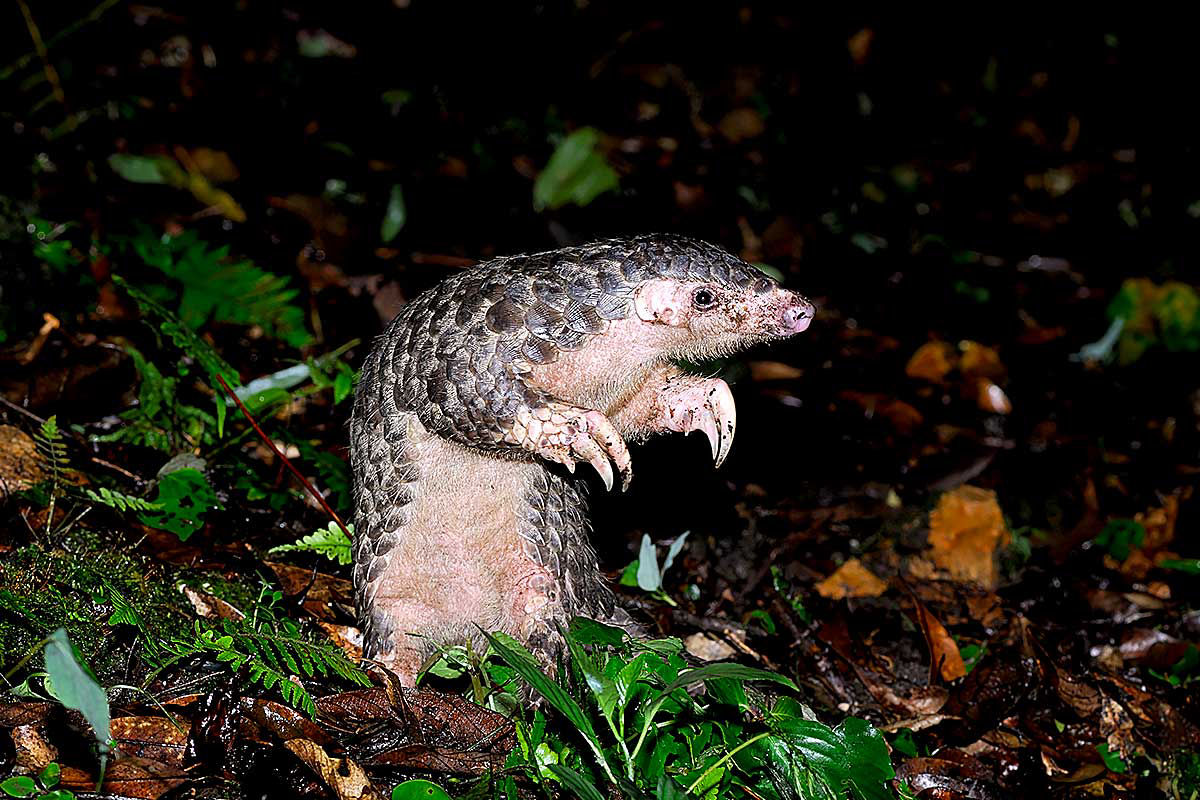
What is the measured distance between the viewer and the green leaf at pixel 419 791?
9.39 feet

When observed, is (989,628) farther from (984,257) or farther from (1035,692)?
(984,257)

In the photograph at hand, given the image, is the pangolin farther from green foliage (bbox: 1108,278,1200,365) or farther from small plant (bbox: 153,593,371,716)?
green foliage (bbox: 1108,278,1200,365)

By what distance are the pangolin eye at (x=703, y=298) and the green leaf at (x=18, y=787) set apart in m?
2.31

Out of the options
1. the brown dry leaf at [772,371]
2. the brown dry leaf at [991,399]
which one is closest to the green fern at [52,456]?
the brown dry leaf at [772,371]

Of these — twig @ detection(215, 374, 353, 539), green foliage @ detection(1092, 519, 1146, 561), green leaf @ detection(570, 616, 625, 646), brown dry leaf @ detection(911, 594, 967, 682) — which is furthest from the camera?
green foliage @ detection(1092, 519, 1146, 561)

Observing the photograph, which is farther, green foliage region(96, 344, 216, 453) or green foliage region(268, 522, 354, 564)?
green foliage region(96, 344, 216, 453)

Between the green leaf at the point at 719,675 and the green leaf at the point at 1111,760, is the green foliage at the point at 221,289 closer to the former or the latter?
the green leaf at the point at 719,675

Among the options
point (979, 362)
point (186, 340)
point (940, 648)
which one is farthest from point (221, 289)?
point (979, 362)

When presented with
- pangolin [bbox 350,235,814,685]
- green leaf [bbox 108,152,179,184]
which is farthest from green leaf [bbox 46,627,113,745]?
green leaf [bbox 108,152,179,184]

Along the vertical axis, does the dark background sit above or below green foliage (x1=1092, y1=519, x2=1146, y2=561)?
above

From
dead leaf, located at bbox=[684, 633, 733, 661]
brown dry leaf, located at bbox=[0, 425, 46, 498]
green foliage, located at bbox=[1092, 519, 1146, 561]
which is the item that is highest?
brown dry leaf, located at bbox=[0, 425, 46, 498]

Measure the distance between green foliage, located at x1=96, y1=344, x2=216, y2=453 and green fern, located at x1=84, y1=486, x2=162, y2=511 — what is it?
0.63 m

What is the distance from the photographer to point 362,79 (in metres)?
7.86

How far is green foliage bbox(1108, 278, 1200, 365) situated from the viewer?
7.87 m
